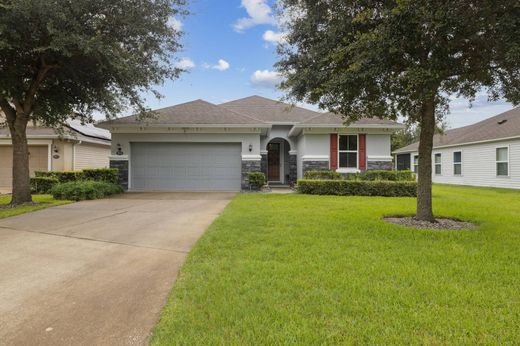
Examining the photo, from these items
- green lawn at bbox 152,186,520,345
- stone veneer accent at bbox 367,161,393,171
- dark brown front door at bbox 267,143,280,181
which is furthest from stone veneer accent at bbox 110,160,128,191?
stone veneer accent at bbox 367,161,393,171

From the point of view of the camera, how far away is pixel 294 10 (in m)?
7.38

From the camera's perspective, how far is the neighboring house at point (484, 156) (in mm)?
16172

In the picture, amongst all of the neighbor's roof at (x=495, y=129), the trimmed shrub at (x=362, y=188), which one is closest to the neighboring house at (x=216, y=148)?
the trimmed shrub at (x=362, y=188)

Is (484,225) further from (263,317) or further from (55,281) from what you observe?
(55,281)

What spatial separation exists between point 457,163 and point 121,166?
20.9m

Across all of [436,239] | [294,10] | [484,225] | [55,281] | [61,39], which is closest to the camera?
[55,281]

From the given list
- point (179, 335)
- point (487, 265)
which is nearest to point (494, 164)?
point (487, 265)

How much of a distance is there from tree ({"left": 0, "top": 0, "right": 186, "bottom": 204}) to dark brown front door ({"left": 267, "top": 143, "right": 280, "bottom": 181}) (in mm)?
9043

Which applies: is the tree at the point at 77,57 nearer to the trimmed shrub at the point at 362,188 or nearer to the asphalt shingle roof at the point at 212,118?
the asphalt shingle roof at the point at 212,118

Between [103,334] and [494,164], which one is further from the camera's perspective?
[494,164]

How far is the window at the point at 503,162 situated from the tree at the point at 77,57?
1712 cm

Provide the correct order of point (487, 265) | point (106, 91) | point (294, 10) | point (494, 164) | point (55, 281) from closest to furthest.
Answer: point (55, 281)
point (487, 265)
point (294, 10)
point (106, 91)
point (494, 164)

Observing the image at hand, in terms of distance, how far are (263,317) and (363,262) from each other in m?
2.03

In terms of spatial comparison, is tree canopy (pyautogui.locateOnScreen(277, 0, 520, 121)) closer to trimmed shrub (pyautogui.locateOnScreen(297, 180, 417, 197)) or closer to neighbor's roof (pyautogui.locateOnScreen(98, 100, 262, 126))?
trimmed shrub (pyautogui.locateOnScreen(297, 180, 417, 197))
